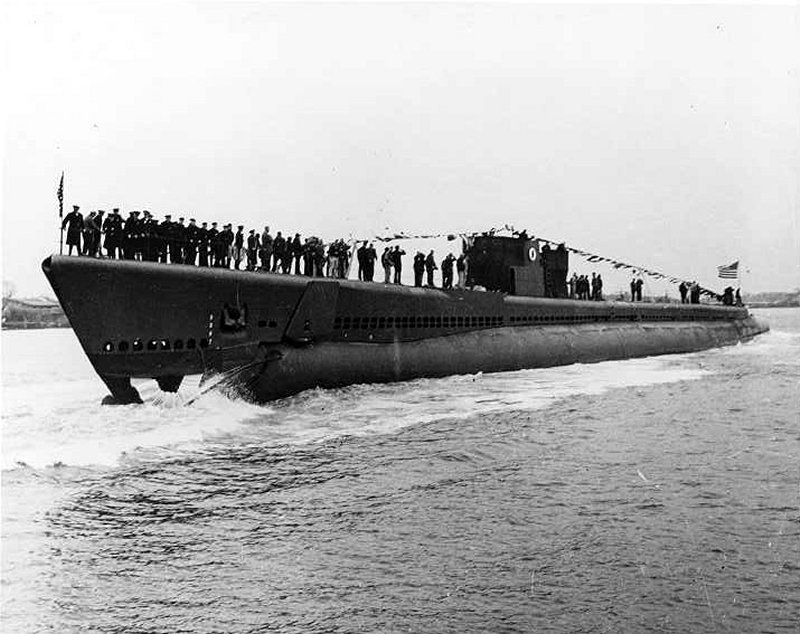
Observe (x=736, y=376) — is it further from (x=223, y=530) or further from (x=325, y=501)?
(x=223, y=530)

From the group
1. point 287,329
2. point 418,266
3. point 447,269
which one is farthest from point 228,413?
point 447,269

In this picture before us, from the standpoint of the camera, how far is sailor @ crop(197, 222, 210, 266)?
38.8 ft

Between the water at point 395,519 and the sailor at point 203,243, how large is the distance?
2234 millimetres

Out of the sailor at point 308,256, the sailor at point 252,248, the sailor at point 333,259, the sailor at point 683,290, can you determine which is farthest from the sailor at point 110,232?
the sailor at point 683,290

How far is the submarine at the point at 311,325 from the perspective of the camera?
32.5 feet

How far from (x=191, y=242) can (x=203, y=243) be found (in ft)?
0.81

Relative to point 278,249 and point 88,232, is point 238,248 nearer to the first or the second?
point 278,249

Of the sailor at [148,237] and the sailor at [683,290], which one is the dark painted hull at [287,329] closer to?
the sailor at [148,237]

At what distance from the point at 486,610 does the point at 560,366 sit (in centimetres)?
1412

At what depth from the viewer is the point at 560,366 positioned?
18.5 m

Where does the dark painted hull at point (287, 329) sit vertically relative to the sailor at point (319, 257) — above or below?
below

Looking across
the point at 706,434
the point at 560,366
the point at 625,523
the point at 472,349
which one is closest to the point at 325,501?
the point at 625,523

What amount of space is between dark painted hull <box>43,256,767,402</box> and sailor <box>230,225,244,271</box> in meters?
1.04

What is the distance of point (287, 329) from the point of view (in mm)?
12242
